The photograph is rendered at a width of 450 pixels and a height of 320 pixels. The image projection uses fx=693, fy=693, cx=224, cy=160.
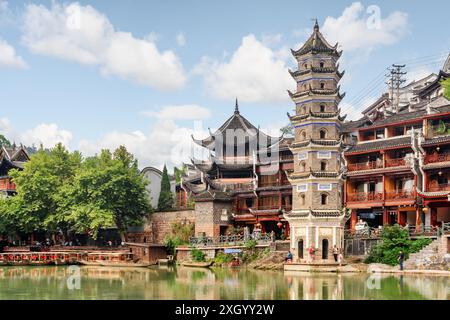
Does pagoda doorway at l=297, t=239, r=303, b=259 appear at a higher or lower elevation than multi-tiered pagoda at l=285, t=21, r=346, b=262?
lower

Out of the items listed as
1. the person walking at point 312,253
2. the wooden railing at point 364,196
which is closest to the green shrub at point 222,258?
the person walking at point 312,253

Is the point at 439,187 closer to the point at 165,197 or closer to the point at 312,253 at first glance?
the point at 312,253

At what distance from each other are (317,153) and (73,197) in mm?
20021

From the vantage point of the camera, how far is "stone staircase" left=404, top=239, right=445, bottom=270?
1462 inches

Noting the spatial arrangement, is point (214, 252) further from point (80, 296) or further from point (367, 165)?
point (80, 296)

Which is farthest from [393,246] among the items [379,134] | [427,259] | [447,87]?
[447,87]

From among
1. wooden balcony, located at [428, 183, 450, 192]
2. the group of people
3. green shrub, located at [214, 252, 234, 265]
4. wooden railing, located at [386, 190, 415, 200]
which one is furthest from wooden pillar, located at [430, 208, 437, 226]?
green shrub, located at [214, 252, 234, 265]

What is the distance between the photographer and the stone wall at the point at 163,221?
55.6 meters

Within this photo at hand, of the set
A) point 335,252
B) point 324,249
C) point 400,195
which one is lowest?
point 335,252

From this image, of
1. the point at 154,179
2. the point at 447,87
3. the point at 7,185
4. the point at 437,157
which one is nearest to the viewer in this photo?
the point at 437,157

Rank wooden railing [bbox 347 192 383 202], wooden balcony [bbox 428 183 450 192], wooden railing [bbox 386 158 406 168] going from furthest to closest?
wooden railing [bbox 347 192 383 202]
wooden railing [bbox 386 158 406 168]
wooden balcony [bbox 428 183 450 192]

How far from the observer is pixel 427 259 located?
37344mm

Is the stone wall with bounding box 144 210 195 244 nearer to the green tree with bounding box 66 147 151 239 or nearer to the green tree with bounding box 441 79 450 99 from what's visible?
the green tree with bounding box 66 147 151 239

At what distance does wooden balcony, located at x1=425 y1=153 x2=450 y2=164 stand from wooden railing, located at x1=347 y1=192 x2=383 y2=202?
13.8ft
